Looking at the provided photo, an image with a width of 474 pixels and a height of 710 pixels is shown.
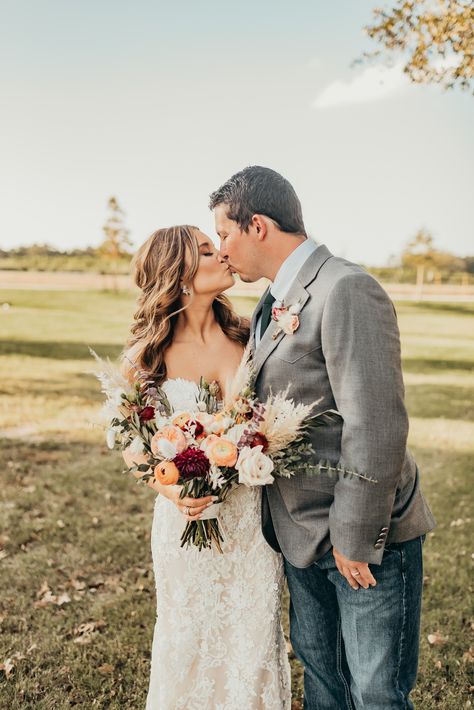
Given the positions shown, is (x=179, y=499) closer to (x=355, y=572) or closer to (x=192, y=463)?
(x=192, y=463)

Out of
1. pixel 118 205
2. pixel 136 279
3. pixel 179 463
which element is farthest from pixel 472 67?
pixel 118 205

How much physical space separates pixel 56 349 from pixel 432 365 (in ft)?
39.6

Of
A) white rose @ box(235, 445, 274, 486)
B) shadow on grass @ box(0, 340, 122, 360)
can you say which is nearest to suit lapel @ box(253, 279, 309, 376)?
white rose @ box(235, 445, 274, 486)

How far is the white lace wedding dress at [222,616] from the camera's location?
320 cm

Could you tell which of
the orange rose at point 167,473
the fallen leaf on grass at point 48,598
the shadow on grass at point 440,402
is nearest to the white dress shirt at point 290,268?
the orange rose at point 167,473

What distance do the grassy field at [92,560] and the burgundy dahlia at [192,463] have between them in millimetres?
537

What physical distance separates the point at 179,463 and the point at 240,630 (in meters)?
1.14

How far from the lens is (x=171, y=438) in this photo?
2.65 metres

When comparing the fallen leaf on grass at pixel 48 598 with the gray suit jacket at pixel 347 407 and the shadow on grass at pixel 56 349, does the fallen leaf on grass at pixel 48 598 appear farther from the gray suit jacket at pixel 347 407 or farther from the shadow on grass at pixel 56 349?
the shadow on grass at pixel 56 349

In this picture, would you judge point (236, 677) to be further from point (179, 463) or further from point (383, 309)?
point (383, 309)

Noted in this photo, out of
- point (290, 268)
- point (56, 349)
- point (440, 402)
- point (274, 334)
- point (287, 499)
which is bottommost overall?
Answer: point (56, 349)

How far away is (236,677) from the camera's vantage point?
3.25 meters

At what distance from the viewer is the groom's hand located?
2568 millimetres

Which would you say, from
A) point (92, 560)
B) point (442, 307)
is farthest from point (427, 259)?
point (92, 560)
